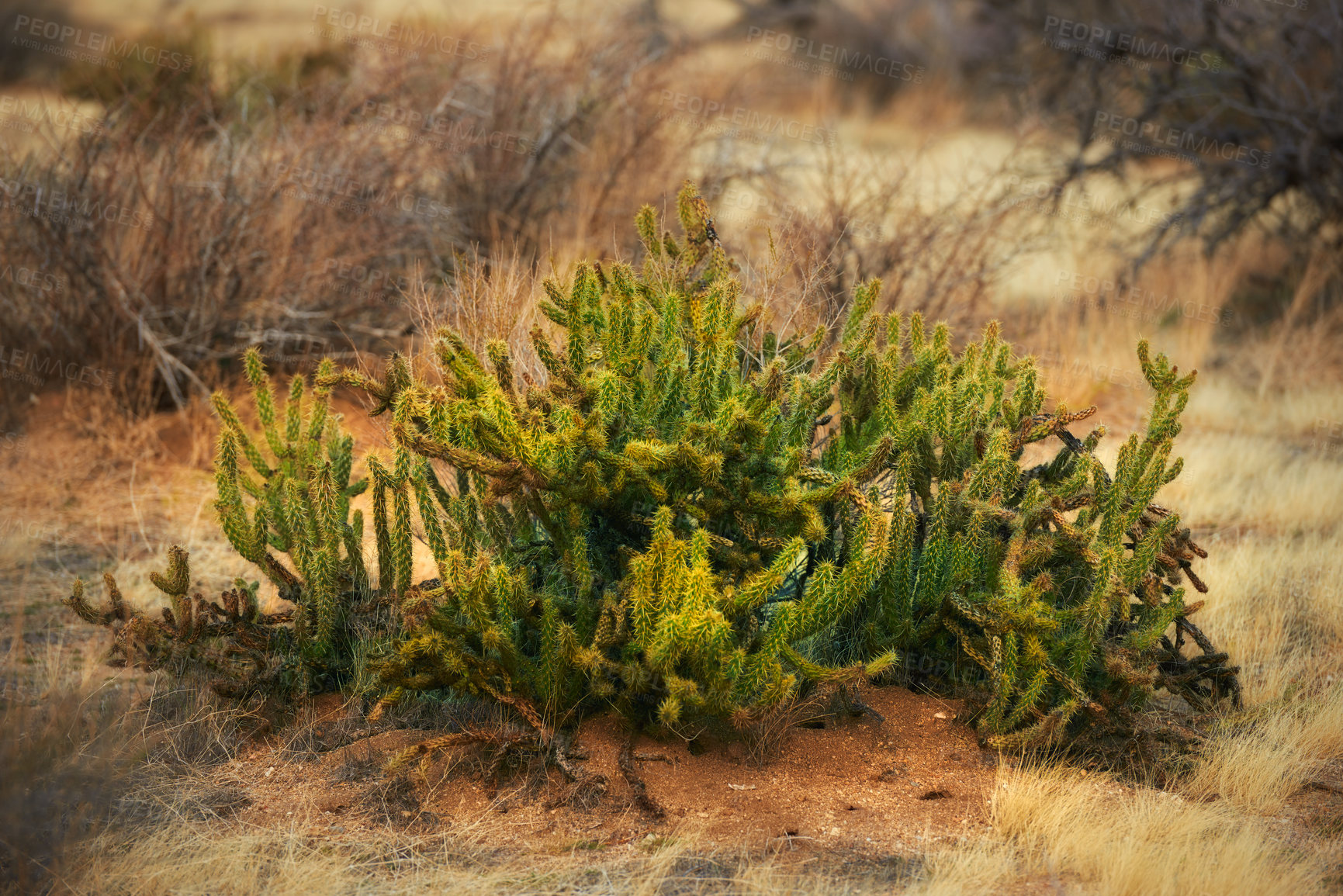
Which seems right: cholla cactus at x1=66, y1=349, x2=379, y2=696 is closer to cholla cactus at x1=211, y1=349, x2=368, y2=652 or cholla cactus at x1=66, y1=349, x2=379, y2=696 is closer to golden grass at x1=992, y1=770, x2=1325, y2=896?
cholla cactus at x1=211, y1=349, x2=368, y2=652

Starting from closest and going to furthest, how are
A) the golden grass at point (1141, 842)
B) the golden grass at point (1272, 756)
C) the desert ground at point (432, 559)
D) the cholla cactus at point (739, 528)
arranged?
the golden grass at point (1141, 842) < the desert ground at point (432, 559) < the cholla cactus at point (739, 528) < the golden grass at point (1272, 756)

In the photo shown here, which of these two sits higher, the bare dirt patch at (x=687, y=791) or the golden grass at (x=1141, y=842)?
the golden grass at (x=1141, y=842)

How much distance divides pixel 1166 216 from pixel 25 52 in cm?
1539

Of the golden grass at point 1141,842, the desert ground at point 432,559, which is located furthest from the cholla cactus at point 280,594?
the golden grass at point 1141,842

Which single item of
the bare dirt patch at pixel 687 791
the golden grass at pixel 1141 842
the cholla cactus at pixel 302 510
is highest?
the cholla cactus at pixel 302 510

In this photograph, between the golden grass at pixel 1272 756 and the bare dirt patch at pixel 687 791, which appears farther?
the golden grass at pixel 1272 756

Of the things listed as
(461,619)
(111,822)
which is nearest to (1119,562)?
(461,619)

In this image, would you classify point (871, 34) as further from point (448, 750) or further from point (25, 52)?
point (448, 750)

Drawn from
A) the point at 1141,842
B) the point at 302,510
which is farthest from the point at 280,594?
the point at 1141,842

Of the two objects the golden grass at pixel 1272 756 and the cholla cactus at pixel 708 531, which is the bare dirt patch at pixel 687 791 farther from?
the golden grass at pixel 1272 756

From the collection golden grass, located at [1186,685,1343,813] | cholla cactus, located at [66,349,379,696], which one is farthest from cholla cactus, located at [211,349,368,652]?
golden grass, located at [1186,685,1343,813]

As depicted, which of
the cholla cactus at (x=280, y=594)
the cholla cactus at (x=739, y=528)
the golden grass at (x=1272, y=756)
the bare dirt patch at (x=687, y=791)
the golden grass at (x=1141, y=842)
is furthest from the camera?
the cholla cactus at (x=280, y=594)

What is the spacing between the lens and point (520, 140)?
346 inches

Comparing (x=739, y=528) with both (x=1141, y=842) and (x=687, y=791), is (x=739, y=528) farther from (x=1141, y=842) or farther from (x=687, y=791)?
(x=1141, y=842)
